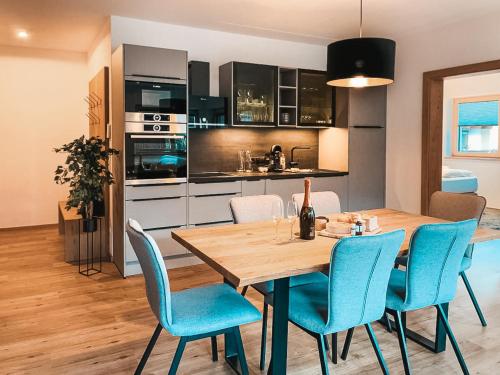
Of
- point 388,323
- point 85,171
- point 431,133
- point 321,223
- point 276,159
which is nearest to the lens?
point 321,223

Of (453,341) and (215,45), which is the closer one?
(453,341)

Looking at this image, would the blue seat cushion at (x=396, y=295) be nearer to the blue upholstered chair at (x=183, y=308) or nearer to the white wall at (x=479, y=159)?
the blue upholstered chair at (x=183, y=308)

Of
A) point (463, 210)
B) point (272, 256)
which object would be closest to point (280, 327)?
point (272, 256)

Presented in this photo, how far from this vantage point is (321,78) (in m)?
5.36

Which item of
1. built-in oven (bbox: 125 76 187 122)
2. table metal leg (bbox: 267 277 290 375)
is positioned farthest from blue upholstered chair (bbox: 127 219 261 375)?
built-in oven (bbox: 125 76 187 122)

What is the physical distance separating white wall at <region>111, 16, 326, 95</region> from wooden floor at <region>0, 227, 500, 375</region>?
2359mm

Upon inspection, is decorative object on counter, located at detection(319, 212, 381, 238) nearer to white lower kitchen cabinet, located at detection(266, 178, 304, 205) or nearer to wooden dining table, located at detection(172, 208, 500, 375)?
wooden dining table, located at detection(172, 208, 500, 375)

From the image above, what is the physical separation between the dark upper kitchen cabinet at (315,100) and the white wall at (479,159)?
3.97 metres

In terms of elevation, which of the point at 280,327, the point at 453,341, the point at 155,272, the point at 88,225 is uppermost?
the point at 155,272

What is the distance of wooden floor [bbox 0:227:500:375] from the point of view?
2578mm

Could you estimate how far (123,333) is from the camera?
301 cm

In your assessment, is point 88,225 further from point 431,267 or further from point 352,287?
point 431,267

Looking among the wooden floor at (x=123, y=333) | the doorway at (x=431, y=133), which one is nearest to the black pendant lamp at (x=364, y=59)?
the wooden floor at (x=123, y=333)

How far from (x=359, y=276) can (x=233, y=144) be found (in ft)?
11.6
